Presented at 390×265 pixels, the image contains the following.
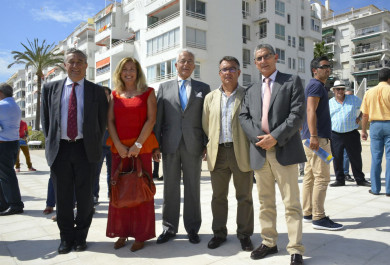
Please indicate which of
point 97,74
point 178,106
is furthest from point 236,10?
point 178,106

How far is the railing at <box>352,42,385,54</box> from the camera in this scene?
158 ft

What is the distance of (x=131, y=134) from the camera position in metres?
3.58

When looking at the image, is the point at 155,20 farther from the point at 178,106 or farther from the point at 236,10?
the point at 178,106

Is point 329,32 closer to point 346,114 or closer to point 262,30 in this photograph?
point 262,30

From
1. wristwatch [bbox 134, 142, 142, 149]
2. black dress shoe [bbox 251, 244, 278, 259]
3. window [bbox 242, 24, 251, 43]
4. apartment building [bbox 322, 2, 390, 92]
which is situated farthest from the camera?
apartment building [bbox 322, 2, 390, 92]

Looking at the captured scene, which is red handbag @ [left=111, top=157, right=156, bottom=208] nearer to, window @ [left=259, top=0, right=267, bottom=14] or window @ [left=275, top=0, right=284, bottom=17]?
window @ [left=259, top=0, right=267, bottom=14]

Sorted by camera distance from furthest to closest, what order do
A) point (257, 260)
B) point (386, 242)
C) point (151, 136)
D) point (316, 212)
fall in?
point (316, 212) < point (151, 136) < point (386, 242) < point (257, 260)

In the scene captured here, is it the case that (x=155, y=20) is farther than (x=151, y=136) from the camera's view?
Yes

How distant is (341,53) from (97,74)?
41128 mm

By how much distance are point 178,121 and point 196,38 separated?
23824mm

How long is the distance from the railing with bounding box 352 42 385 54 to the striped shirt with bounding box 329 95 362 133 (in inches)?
1960

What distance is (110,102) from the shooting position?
3.67 metres

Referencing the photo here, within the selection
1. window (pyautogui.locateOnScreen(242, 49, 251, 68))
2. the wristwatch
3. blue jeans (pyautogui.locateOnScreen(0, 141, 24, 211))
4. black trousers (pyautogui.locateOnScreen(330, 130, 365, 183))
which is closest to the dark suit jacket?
the wristwatch

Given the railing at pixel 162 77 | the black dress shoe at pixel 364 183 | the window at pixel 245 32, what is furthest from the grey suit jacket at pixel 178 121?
the window at pixel 245 32
